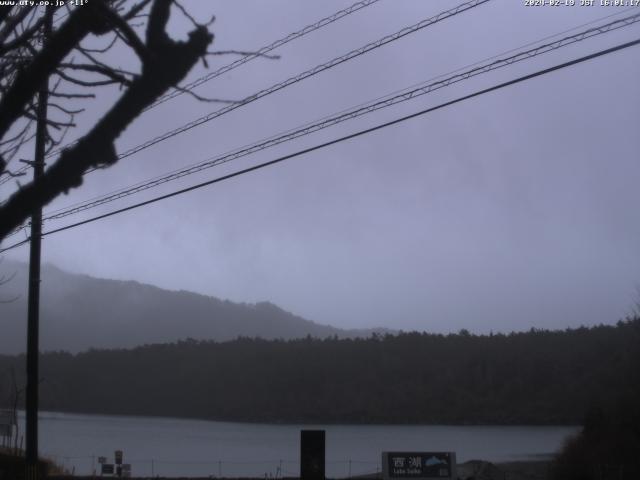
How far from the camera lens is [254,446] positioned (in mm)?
64938

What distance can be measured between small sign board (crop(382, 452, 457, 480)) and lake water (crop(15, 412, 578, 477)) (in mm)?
15612

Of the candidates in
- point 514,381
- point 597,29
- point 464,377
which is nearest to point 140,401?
point 464,377

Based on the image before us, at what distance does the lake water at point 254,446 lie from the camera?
45125 millimetres

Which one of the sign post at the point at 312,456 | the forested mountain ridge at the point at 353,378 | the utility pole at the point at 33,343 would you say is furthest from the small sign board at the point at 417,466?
the forested mountain ridge at the point at 353,378

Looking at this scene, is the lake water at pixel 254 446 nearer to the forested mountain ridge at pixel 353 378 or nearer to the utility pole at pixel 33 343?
the forested mountain ridge at pixel 353 378

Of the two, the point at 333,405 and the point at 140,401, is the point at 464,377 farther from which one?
the point at 140,401

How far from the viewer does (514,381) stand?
84.6m

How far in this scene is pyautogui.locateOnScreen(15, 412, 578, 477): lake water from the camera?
45125 millimetres

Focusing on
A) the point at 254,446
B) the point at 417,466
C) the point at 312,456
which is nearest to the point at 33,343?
the point at 312,456

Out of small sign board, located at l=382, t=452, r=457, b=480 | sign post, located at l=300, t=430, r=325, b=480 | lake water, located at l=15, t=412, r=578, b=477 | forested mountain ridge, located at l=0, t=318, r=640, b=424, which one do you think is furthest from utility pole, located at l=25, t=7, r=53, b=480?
forested mountain ridge, located at l=0, t=318, r=640, b=424

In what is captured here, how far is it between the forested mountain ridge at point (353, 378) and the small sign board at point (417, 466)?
40.7 metres

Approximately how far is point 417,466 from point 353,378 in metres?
86.4

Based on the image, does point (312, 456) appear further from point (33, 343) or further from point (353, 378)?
point (353, 378)

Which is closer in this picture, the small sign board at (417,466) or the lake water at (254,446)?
the small sign board at (417,466)
